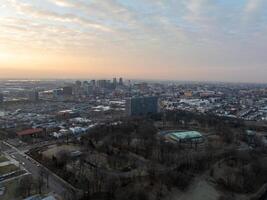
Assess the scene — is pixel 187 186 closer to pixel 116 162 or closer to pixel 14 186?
pixel 116 162

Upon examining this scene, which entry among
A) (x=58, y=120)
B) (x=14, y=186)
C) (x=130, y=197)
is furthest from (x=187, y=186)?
(x=58, y=120)

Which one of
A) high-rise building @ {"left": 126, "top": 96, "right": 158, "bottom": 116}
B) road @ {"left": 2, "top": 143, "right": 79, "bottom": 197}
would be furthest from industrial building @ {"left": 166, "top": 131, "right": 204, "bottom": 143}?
high-rise building @ {"left": 126, "top": 96, "right": 158, "bottom": 116}

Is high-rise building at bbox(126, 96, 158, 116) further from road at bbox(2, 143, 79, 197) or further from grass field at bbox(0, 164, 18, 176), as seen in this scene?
grass field at bbox(0, 164, 18, 176)

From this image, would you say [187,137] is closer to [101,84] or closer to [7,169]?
[7,169]

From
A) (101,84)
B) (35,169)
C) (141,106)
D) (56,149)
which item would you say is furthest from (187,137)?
(101,84)

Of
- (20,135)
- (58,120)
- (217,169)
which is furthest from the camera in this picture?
(58,120)

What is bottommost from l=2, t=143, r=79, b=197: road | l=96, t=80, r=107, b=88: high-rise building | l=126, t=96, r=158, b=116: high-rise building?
l=2, t=143, r=79, b=197: road
